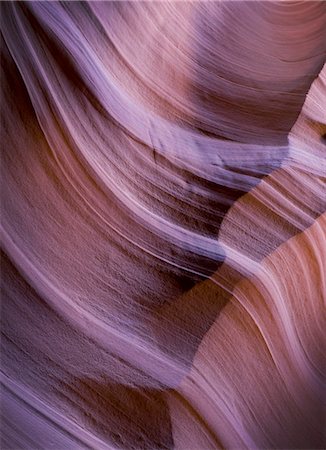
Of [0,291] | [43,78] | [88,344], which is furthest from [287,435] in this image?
[43,78]

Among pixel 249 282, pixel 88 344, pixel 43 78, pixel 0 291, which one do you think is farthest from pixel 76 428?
pixel 43 78

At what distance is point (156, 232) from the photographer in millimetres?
659

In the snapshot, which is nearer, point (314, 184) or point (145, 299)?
point (145, 299)

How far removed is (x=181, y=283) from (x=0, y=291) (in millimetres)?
270

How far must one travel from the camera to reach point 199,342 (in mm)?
658

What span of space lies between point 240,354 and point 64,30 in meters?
0.57

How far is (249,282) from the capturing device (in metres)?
0.68

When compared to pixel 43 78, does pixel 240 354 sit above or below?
below

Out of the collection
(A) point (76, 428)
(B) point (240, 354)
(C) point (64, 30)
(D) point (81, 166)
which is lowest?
(A) point (76, 428)

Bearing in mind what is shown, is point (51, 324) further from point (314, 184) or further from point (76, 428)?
point (314, 184)

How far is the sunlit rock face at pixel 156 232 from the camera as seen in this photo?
61cm

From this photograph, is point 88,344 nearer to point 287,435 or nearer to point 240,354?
point 240,354

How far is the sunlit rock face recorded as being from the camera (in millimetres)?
615

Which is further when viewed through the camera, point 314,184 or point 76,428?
point 314,184
